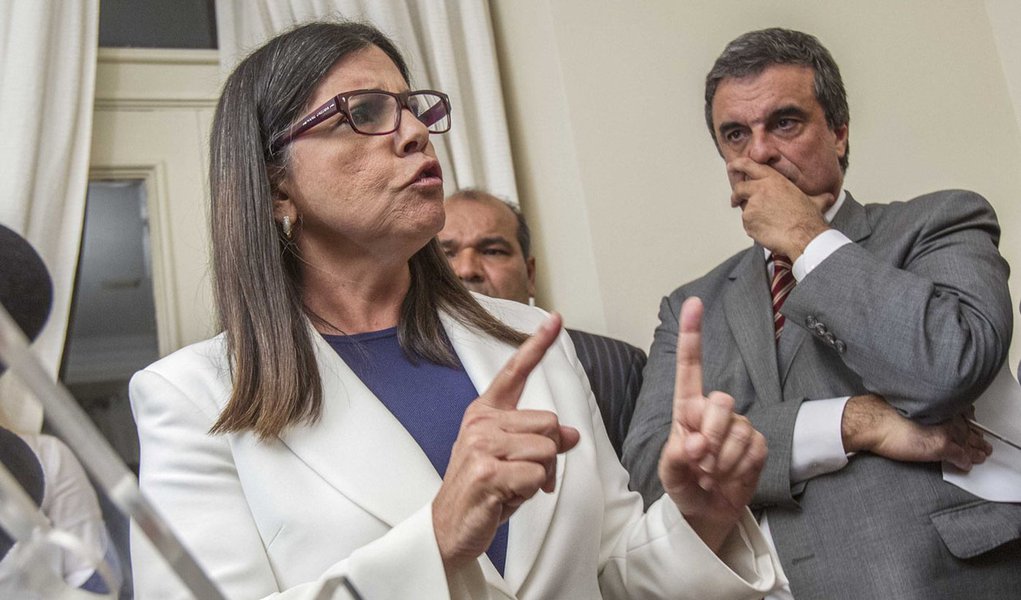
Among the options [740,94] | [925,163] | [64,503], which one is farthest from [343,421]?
[925,163]

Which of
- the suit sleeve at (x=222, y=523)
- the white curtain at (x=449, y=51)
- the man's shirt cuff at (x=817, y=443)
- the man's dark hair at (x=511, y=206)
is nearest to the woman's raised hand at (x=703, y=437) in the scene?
the suit sleeve at (x=222, y=523)

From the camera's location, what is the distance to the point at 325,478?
3.89 ft

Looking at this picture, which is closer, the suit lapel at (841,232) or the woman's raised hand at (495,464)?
the woman's raised hand at (495,464)

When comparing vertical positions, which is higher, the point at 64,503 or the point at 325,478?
the point at 64,503

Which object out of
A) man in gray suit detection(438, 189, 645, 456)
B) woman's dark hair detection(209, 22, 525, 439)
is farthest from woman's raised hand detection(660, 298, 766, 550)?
man in gray suit detection(438, 189, 645, 456)

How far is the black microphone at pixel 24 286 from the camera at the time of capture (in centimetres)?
148

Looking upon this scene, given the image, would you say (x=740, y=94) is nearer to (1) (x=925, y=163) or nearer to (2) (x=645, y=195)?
(2) (x=645, y=195)

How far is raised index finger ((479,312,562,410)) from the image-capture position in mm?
1052

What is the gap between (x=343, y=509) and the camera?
116cm

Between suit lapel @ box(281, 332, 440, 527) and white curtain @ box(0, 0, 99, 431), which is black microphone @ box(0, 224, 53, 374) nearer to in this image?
suit lapel @ box(281, 332, 440, 527)

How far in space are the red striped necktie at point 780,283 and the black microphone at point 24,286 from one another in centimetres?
120

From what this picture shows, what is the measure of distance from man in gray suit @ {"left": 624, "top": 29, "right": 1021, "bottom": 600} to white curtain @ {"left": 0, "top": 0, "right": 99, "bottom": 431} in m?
1.65

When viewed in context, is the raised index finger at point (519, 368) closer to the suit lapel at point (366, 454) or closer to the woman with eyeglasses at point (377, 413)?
the woman with eyeglasses at point (377, 413)

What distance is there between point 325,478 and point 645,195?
6.20ft
